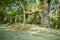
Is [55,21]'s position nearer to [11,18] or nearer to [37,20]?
[37,20]

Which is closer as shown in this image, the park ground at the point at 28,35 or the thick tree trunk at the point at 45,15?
the park ground at the point at 28,35

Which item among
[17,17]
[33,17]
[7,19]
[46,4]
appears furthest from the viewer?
[7,19]

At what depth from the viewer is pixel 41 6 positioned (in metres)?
19.4

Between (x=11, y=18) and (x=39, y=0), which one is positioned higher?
(x=39, y=0)

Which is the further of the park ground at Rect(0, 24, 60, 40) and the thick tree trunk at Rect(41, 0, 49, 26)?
the thick tree trunk at Rect(41, 0, 49, 26)

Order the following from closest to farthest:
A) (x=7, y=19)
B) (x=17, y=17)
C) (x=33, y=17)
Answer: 1. (x=33, y=17)
2. (x=17, y=17)
3. (x=7, y=19)

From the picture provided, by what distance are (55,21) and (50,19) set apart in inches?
82.3

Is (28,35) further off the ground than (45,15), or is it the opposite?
(45,15)

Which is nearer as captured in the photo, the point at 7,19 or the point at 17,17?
the point at 17,17

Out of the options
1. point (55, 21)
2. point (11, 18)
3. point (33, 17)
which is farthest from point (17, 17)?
point (55, 21)

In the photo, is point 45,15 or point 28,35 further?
point 45,15

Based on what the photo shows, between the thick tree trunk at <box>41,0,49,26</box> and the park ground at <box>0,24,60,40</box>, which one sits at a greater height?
the thick tree trunk at <box>41,0,49,26</box>

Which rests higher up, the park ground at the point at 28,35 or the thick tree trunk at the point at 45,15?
the thick tree trunk at the point at 45,15

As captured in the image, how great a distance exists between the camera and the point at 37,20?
22516mm
